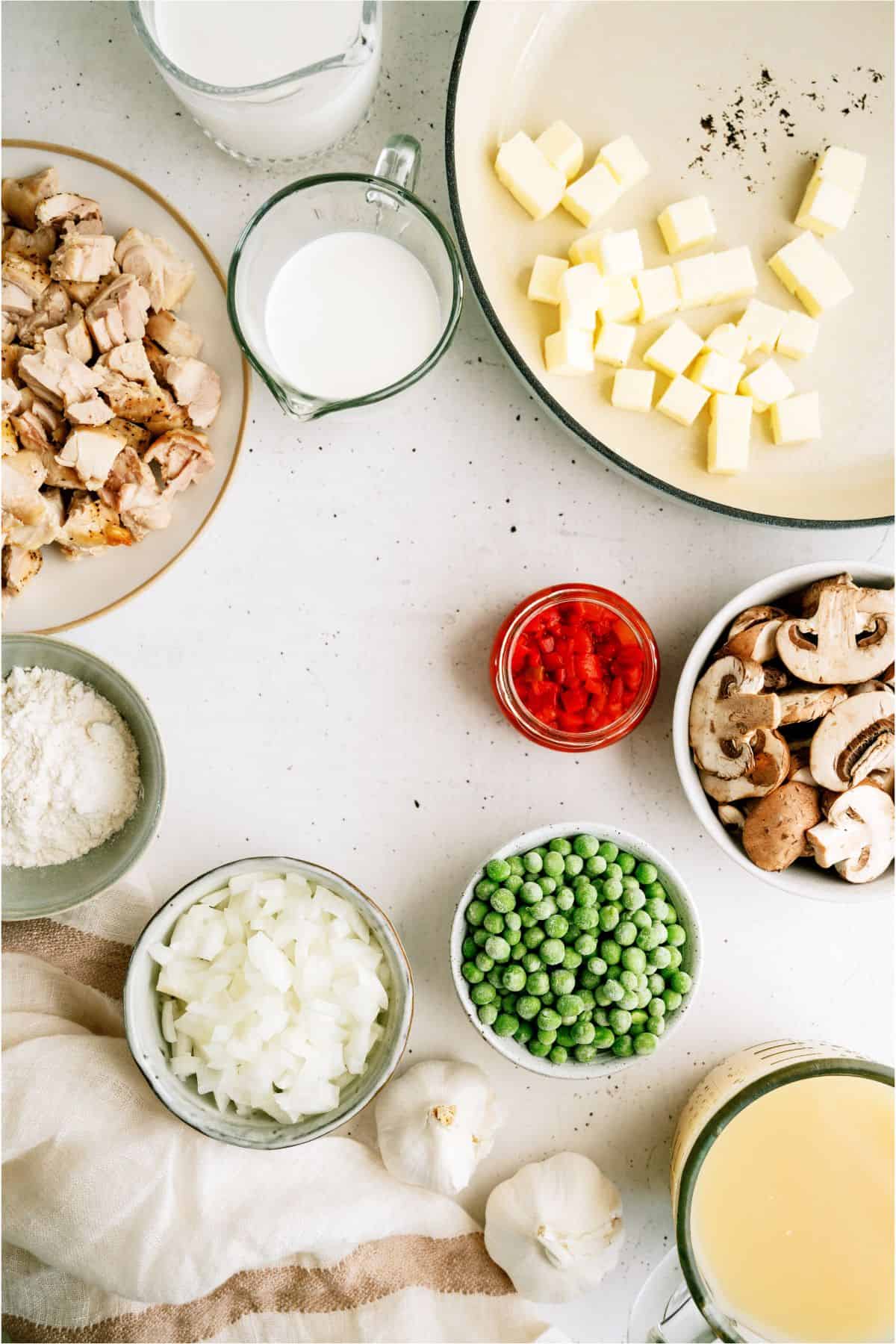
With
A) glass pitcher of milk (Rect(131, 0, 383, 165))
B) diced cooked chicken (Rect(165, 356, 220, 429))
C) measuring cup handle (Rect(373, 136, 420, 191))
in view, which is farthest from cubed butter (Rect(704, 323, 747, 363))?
diced cooked chicken (Rect(165, 356, 220, 429))

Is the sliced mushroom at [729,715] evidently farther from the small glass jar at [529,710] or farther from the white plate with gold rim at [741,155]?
the white plate with gold rim at [741,155]

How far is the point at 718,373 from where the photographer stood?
50.6 inches

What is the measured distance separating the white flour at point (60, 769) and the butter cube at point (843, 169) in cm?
120

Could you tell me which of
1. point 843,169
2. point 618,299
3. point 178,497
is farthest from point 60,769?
point 843,169

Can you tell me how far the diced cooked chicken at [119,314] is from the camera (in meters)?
1.21

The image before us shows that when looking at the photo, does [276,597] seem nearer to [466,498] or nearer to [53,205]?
[466,498]

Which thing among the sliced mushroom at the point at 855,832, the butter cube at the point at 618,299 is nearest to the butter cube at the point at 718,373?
the butter cube at the point at 618,299

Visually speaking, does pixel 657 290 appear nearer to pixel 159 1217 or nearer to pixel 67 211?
pixel 67 211

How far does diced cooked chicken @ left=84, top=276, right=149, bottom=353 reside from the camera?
3.96 ft

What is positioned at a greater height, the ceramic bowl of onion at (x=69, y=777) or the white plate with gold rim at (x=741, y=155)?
the white plate with gold rim at (x=741, y=155)

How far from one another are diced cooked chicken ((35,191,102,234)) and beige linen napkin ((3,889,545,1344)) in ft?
2.89

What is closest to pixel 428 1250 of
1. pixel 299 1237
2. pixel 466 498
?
pixel 299 1237

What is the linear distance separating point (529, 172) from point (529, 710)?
0.71 meters

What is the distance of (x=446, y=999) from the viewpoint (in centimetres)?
135
